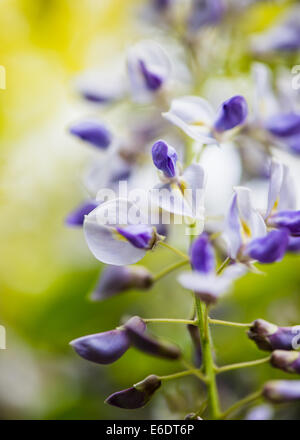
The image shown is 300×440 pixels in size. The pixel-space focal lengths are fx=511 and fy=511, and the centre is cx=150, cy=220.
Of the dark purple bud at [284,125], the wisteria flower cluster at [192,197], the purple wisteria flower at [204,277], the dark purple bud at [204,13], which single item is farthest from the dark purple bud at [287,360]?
the dark purple bud at [204,13]

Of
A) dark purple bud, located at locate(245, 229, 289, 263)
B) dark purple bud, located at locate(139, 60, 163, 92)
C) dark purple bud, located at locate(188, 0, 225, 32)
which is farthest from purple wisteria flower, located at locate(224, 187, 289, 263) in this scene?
dark purple bud, located at locate(188, 0, 225, 32)

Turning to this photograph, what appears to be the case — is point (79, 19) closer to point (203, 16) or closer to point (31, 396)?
point (203, 16)

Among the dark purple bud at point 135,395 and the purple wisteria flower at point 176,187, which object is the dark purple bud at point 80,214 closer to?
the purple wisteria flower at point 176,187

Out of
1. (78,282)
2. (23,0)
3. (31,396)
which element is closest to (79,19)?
(23,0)

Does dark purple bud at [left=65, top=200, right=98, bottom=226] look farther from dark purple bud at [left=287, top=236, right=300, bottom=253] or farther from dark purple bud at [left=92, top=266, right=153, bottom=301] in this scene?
dark purple bud at [left=287, top=236, right=300, bottom=253]

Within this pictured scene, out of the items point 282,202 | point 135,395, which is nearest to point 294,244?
point 282,202

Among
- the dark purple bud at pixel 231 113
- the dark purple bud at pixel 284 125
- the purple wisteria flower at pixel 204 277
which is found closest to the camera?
the purple wisteria flower at pixel 204 277
